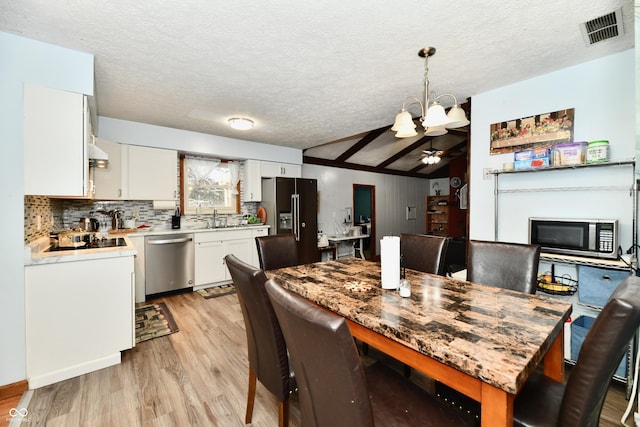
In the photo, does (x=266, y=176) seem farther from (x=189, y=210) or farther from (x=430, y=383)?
(x=430, y=383)

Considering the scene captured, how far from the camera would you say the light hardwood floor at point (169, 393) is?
1694 millimetres

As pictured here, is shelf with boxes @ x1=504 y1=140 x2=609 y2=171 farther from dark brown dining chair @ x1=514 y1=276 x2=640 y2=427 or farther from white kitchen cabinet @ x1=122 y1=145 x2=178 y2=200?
white kitchen cabinet @ x1=122 y1=145 x2=178 y2=200

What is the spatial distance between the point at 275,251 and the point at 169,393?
1255 millimetres

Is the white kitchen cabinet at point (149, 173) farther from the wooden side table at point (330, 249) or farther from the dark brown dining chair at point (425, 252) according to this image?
the dark brown dining chair at point (425, 252)

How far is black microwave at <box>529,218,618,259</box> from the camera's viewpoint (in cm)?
207

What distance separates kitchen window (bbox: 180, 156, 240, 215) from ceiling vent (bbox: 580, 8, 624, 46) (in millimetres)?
4703

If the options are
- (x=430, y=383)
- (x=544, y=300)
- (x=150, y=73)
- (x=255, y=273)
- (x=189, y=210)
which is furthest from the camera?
(x=189, y=210)

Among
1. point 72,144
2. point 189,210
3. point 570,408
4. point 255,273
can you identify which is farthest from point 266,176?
point 570,408

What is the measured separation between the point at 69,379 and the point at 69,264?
880 mm

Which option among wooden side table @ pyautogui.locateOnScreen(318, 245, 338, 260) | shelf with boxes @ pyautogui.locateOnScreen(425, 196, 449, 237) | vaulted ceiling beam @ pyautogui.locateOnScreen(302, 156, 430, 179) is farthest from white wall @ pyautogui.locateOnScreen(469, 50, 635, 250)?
shelf with boxes @ pyautogui.locateOnScreen(425, 196, 449, 237)

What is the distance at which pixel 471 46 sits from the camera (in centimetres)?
204

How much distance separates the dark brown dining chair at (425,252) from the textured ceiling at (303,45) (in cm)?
149

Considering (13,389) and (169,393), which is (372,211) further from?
(13,389)

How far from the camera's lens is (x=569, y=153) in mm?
2266
